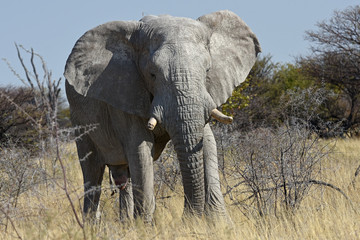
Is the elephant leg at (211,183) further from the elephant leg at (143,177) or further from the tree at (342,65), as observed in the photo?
the tree at (342,65)

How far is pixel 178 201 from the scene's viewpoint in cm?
689

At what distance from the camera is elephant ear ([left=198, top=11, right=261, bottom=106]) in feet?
18.6

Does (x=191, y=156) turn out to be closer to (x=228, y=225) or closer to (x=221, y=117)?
(x=221, y=117)

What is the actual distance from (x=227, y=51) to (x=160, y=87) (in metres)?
1.09

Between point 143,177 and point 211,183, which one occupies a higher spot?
point 143,177

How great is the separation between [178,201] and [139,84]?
1751 mm

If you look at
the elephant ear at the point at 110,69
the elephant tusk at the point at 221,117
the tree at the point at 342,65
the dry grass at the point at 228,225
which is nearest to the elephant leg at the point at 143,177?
the dry grass at the point at 228,225

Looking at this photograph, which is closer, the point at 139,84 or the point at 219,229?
the point at 219,229

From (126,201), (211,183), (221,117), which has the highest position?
(221,117)

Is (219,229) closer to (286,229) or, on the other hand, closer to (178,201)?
(286,229)

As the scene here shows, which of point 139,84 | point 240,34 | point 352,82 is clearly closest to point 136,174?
point 139,84

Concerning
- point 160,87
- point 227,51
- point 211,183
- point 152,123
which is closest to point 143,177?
point 211,183

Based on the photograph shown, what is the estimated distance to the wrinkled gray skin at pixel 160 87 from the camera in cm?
503

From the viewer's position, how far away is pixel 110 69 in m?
5.75
